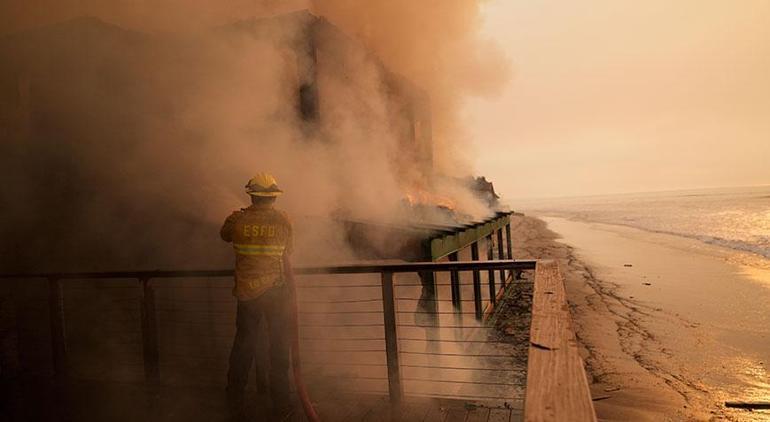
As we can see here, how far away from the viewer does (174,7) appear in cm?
684

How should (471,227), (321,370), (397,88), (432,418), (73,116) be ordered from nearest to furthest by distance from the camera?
1. (432,418)
2. (321,370)
3. (73,116)
4. (471,227)
5. (397,88)

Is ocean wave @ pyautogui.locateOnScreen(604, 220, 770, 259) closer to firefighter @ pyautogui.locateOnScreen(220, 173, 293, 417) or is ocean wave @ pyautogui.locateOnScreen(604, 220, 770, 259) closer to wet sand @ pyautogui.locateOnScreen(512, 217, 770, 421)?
wet sand @ pyautogui.locateOnScreen(512, 217, 770, 421)

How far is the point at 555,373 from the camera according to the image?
3.91ft

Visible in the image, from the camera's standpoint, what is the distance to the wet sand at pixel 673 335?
549 centimetres

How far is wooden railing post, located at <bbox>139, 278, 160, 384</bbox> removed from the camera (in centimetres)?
353

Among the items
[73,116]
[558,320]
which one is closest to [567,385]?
[558,320]

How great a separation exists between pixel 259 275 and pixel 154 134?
13.4ft

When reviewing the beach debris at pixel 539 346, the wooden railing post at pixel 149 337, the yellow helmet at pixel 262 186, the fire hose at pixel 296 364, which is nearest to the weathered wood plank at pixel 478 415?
the fire hose at pixel 296 364

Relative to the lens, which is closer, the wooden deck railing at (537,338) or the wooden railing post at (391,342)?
the wooden deck railing at (537,338)

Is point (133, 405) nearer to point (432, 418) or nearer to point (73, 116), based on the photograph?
point (432, 418)

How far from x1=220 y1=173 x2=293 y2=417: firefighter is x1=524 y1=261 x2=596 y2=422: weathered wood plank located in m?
1.67

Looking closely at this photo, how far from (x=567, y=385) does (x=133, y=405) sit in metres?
3.58

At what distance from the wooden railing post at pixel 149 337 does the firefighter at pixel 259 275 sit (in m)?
1.07

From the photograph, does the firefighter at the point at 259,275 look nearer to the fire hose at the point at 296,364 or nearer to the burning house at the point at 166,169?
the fire hose at the point at 296,364
